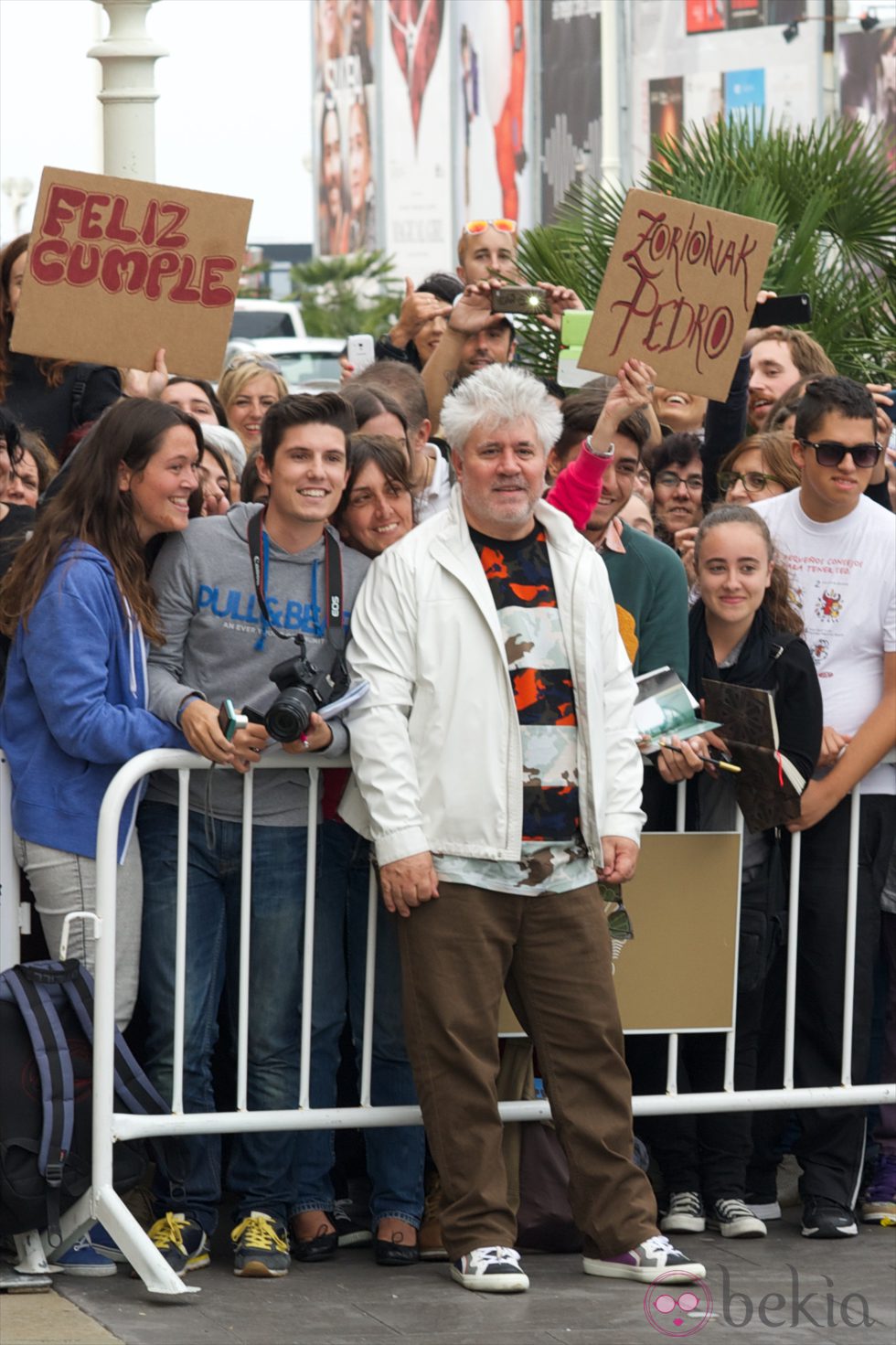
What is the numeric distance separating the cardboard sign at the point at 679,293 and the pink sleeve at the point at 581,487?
435mm

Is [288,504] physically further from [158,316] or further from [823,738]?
[823,738]

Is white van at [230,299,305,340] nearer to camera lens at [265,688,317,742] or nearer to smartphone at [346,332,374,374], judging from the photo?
smartphone at [346,332,374,374]

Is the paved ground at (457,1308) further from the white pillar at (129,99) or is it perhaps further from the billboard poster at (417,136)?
the billboard poster at (417,136)

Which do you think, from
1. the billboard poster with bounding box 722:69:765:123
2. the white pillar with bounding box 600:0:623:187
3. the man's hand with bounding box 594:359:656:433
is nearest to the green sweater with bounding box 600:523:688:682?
the man's hand with bounding box 594:359:656:433

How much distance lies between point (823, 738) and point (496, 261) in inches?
139

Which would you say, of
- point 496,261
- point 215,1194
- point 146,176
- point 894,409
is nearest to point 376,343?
point 496,261

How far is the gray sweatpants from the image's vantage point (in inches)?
198

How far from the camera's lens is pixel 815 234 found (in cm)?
1103

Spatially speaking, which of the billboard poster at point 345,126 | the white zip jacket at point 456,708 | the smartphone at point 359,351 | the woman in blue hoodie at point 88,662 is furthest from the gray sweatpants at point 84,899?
the billboard poster at point 345,126

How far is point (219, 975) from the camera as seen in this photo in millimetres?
5219

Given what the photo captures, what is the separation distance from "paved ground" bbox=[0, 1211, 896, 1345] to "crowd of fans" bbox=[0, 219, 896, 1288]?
100 millimetres

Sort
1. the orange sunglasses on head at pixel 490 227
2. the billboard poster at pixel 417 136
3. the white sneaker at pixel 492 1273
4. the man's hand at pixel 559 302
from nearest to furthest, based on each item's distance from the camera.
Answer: the white sneaker at pixel 492 1273
the man's hand at pixel 559 302
the orange sunglasses on head at pixel 490 227
the billboard poster at pixel 417 136

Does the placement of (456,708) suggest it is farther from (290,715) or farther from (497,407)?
(497,407)

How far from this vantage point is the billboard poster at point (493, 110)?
173 feet
